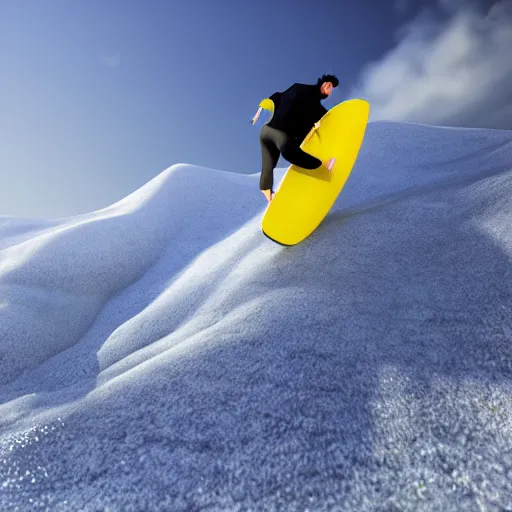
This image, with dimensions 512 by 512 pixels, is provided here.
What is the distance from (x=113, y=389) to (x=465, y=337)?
69.1 inches

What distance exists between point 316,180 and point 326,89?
2.60 feet

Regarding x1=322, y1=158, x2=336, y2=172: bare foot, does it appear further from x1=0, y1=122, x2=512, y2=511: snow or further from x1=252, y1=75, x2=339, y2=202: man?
x1=0, y1=122, x2=512, y2=511: snow

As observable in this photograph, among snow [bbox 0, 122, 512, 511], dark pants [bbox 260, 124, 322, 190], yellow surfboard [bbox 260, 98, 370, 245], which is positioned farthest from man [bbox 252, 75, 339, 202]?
snow [bbox 0, 122, 512, 511]

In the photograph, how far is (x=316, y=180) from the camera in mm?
3508

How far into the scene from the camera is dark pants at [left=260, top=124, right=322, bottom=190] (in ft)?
10.5

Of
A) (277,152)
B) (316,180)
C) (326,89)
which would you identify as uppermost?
(326,89)

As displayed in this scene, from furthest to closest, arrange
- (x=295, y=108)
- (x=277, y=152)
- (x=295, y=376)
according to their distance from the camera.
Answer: (x=277, y=152)
(x=295, y=108)
(x=295, y=376)

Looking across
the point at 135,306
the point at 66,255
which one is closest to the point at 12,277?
the point at 66,255

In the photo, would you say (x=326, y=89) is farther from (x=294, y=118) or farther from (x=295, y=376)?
(x=295, y=376)

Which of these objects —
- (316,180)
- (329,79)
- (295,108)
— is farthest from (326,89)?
(316,180)

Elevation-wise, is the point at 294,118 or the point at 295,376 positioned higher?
the point at 294,118

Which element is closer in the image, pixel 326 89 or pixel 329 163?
pixel 326 89

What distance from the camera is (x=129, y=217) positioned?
6.07 m

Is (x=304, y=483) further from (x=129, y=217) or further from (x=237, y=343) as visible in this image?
(x=129, y=217)
